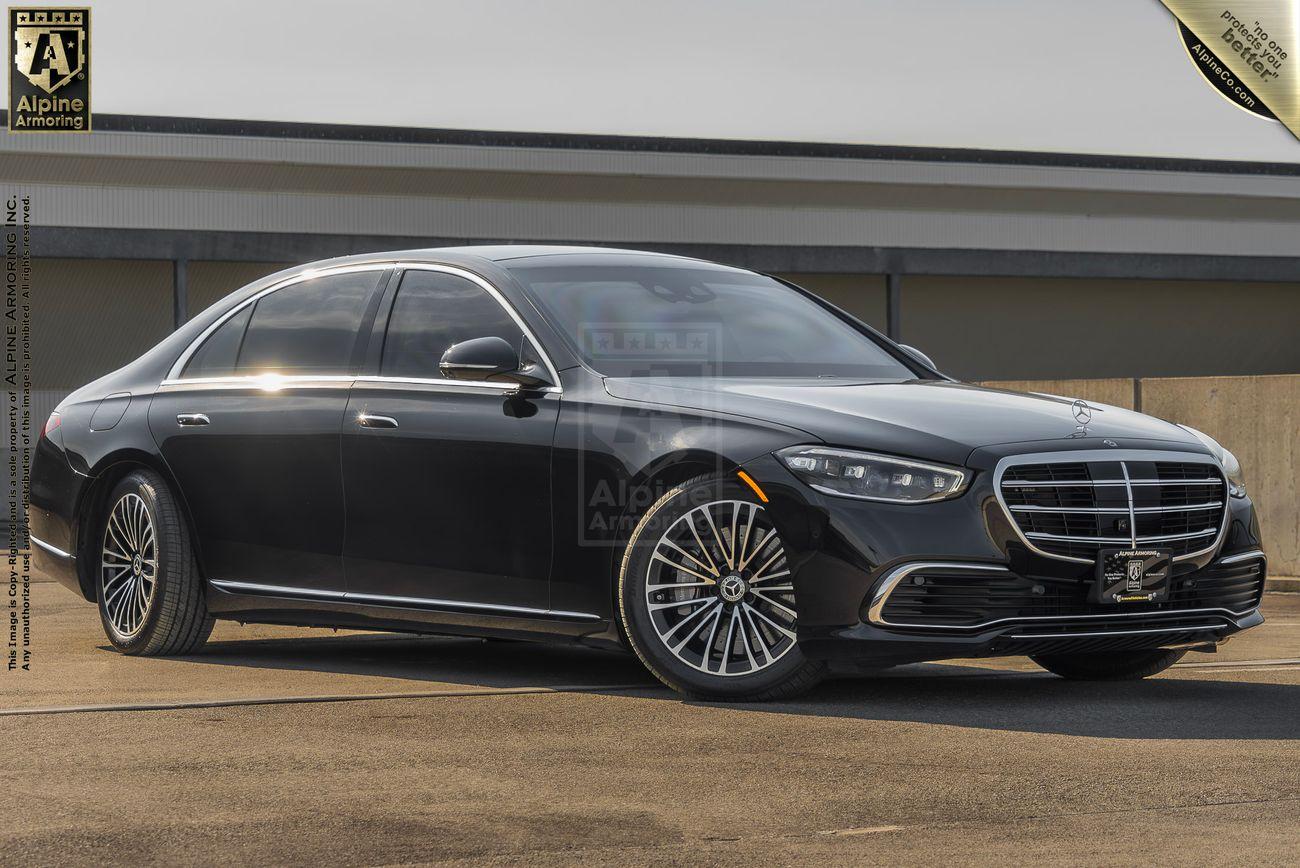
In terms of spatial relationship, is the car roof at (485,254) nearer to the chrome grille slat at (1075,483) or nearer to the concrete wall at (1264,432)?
the chrome grille slat at (1075,483)

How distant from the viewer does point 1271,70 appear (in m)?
13.7

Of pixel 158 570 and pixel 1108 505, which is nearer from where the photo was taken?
pixel 1108 505

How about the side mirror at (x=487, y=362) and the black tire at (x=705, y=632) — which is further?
the side mirror at (x=487, y=362)

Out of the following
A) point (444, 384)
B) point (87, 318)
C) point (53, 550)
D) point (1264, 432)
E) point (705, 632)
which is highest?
point (87, 318)

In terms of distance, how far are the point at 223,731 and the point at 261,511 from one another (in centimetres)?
202

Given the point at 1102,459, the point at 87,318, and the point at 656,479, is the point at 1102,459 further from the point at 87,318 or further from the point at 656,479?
the point at 87,318

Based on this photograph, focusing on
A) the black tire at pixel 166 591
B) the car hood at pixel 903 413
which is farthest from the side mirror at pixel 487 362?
the black tire at pixel 166 591

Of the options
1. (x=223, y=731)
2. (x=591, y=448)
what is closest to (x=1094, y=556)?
(x=591, y=448)

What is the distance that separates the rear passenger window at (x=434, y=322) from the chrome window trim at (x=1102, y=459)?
205 centimetres

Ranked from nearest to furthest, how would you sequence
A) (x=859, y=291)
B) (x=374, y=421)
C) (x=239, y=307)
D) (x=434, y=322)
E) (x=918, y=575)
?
(x=918, y=575)
(x=374, y=421)
(x=434, y=322)
(x=239, y=307)
(x=859, y=291)

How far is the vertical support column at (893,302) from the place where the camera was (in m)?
37.0

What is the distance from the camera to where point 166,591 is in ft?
28.3

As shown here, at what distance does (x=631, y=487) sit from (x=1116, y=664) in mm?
2164

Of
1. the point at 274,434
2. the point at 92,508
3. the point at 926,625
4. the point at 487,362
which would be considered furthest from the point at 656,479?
the point at 92,508
